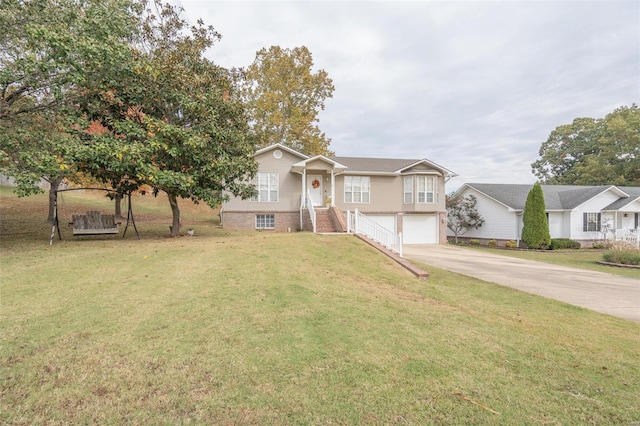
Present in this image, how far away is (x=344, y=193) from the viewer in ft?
69.2

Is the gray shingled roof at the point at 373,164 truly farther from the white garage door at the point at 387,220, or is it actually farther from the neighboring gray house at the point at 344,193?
the white garage door at the point at 387,220

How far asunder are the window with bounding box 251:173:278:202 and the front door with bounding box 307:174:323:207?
2094 millimetres

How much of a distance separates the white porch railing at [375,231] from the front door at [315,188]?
19.3 feet

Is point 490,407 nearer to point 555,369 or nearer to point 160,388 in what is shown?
point 555,369

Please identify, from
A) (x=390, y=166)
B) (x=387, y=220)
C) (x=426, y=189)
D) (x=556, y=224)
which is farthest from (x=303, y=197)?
(x=556, y=224)

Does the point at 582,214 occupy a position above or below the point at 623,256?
above

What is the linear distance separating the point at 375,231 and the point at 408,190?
31.8ft

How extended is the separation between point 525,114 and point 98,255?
31355 mm

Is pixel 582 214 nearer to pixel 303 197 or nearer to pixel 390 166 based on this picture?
pixel 390 166

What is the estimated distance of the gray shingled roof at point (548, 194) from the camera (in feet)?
80.4

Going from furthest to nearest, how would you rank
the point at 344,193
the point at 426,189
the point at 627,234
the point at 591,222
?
the point at 591,222, the point at 627,234, the point at 426,189, the point at 344,193

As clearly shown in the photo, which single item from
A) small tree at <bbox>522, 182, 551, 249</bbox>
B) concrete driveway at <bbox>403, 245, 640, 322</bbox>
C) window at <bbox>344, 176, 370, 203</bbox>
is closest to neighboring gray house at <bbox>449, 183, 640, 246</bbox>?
small tree at <bbox>522, 182, 551, 249</bbox>

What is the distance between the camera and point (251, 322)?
429 cm

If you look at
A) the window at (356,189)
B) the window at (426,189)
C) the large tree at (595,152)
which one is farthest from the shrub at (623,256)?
the large tree at (595,152)
